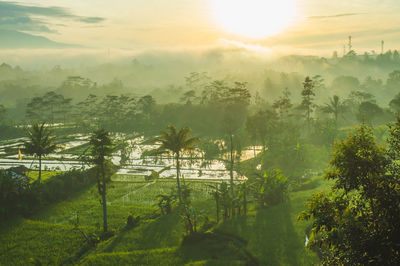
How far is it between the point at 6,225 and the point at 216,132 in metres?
52.6

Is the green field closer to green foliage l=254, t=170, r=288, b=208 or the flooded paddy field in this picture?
green foliage l=254, t=170, r=288, b=208

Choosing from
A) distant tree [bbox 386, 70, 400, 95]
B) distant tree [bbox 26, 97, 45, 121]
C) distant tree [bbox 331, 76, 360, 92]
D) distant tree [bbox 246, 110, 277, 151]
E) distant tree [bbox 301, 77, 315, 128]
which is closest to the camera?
distant tree [bbox 246, 110, 277, 151]

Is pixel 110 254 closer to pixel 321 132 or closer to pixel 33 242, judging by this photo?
pixel 33 242

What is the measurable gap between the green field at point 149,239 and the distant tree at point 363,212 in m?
9.14

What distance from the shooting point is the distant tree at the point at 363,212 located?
27.1 ft

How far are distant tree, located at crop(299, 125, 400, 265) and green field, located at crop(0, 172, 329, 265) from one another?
30.0 feet

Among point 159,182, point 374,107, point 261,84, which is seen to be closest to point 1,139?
point 159,182

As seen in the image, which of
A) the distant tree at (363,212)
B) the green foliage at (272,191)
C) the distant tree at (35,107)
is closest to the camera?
the distant tree at (363,212)

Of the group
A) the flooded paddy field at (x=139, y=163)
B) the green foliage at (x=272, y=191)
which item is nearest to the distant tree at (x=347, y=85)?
the flooded paddy field at (x=139, y=163)

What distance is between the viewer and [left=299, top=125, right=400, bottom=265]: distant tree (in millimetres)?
8266

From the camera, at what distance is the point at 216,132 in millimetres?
72562

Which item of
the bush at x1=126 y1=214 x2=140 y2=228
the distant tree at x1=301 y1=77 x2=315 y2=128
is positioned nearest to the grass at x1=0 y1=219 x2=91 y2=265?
the bush at x1=126 y1=214 x2=140 y2=228

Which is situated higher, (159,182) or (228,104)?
(228,104)

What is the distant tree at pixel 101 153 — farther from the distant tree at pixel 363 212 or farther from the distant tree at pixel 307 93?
the distant tree at pixel 307 93
